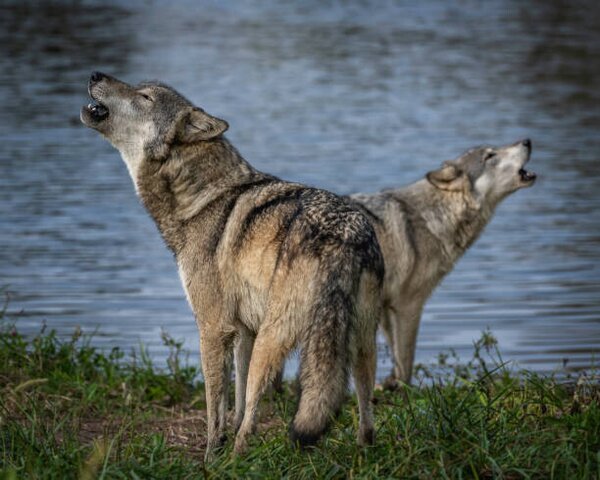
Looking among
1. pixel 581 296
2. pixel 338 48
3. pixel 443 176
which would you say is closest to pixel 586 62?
pixel 338 48

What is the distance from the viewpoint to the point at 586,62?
2823cm

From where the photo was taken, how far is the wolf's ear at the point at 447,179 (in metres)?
10.3

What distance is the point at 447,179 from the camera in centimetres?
1030

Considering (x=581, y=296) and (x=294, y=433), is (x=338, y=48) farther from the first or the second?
(x=294, y=433)

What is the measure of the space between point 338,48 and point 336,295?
25.4 metres

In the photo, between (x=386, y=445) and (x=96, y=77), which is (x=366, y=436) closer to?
(x=386, y=445)

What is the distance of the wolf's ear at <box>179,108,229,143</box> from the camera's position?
282 inches

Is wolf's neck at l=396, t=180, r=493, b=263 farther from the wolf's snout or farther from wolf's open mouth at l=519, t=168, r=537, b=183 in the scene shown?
the wolf's snout

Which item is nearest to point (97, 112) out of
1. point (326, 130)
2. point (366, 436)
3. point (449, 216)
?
point (366, 436)

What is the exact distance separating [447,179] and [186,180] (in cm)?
361

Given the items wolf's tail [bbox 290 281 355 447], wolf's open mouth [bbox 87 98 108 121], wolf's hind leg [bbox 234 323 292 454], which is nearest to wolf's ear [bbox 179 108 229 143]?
wolf's open mouth [bbox 87 98 108 121]

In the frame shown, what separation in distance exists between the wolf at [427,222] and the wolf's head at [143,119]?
2810mm

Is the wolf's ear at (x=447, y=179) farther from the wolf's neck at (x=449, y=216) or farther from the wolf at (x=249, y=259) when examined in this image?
the wolf at (x=249, y=259)

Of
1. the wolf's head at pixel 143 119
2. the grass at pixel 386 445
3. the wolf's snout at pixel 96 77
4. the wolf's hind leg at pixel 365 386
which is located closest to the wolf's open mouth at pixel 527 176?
the grass at pixel 386 445
